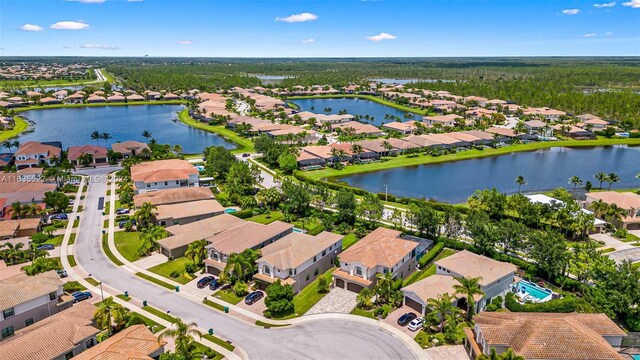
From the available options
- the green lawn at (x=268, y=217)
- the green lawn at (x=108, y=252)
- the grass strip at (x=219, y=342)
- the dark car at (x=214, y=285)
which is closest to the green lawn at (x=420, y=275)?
the grass strip at (x=219, y=342)

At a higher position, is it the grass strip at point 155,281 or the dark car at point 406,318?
the dark car at point 406,318

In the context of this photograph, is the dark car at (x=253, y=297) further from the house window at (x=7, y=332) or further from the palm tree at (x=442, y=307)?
the house window at (x=7, y=332)

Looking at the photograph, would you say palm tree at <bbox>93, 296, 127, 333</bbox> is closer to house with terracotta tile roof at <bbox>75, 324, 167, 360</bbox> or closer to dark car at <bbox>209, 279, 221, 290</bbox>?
house with terracotta tile roof at <bbox>75, 324, 167, 360</bbox>

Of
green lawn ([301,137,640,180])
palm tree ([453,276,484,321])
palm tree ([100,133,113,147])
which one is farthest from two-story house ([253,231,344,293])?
palm tree ([100,133,113,147])

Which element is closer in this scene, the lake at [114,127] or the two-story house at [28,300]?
the two-story house at [28,300]

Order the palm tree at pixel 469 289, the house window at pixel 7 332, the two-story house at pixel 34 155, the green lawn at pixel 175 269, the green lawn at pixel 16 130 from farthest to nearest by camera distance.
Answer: the green lawn at pixel 16 130 → the two-story house at pixel 34 155 → the green lawn at pixel 175 269 → the palm tree at pixel 469 289 → the house window at pixel 7 332

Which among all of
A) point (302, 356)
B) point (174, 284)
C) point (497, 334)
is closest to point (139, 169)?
point (174, 284)
